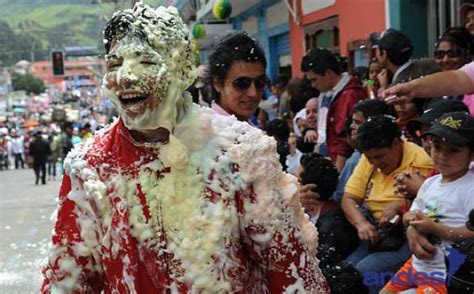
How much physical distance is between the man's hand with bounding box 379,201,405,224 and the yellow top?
0.13ft

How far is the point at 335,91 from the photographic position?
16.1 ft

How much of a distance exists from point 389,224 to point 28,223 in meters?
8.26

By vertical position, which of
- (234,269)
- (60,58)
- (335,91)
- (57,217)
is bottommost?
(234,269)

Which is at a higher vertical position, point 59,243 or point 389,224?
point 59,243

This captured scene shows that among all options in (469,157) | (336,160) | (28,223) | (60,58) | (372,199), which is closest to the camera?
(469,157)

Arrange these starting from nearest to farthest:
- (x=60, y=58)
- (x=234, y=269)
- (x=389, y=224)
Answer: (x=234, y=269), (x=389, y=224), (x=60, y=58)

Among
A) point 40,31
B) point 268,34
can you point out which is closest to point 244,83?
point 268,34

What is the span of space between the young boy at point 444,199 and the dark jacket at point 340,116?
168cm

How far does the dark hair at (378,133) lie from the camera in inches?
140

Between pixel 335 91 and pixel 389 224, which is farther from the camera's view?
pixel 335 91

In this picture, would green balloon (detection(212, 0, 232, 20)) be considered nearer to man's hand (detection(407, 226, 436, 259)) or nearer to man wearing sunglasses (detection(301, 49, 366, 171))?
man wearing sunglasses (detection(301, 49, 366, 171))

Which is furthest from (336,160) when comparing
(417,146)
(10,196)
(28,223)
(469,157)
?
(10,196)

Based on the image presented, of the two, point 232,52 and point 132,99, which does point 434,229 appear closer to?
point 232,52

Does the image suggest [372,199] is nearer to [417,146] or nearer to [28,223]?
[417,146]
